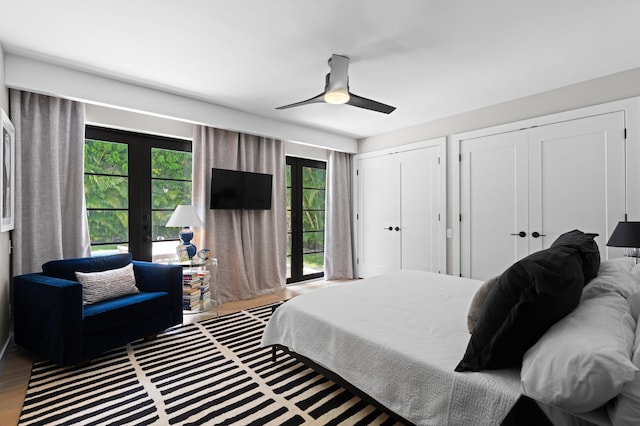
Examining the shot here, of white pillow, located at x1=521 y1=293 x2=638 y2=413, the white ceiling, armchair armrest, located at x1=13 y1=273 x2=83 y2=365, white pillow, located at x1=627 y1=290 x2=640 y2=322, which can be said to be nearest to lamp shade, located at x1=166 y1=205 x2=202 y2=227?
armchair armrest, located at x1=13 y1=273 x2=83 y2=365

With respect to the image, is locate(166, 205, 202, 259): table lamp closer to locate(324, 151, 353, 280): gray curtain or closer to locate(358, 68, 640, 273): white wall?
locate(324, 151, 353, 280): gray curtain

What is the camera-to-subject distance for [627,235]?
8.27 ft

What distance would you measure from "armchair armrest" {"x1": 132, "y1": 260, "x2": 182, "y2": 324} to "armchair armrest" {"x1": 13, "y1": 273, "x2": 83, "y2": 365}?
0.74m

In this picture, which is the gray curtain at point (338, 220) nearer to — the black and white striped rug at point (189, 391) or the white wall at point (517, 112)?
the white wall at point (517, 112)

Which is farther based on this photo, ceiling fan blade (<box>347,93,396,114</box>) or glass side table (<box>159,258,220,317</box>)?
glass side table (<box>159,258,220,317</box>)

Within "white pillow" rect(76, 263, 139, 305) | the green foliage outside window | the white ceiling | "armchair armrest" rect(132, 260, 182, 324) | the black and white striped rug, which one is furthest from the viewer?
the green foliage outside window

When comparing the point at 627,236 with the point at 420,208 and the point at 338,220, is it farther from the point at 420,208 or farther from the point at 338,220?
the point at 338,220

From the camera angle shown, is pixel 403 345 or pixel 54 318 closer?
pixel 403 345

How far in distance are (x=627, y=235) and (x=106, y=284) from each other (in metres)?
4.31

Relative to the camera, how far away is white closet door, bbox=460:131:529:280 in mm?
3805

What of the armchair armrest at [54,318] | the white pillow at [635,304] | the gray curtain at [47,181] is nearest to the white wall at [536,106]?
the white pillow at [635,304]

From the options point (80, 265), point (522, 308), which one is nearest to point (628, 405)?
point (522, 308)

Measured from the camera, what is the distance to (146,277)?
3125mm

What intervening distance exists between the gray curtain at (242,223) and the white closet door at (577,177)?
131 inches
